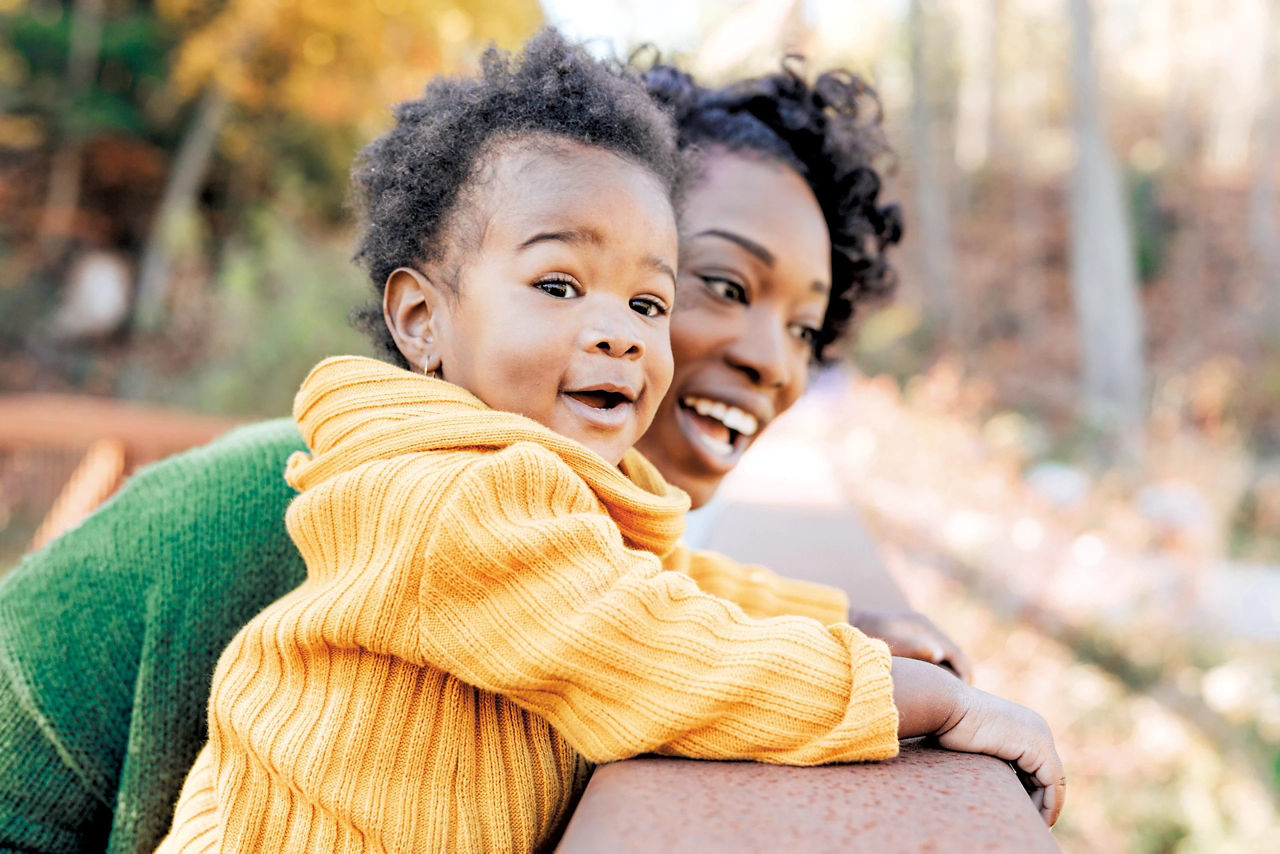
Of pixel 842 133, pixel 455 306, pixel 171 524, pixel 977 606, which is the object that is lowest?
pixel 171 524

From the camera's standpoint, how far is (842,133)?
256 centimetres

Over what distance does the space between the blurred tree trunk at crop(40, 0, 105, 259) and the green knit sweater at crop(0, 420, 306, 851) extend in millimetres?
13914

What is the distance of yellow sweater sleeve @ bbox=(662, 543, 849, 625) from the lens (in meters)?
1.86

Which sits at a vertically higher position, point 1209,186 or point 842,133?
point 1209,186

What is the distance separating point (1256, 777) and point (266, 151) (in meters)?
13.7

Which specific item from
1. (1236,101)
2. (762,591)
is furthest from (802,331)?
(1236,101)

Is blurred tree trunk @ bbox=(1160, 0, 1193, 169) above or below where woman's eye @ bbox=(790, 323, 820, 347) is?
above

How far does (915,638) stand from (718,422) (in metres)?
0.59

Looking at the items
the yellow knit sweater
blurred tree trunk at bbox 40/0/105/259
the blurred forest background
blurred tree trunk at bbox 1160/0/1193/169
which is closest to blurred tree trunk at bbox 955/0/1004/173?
the blurred forest background

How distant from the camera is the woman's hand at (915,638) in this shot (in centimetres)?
183

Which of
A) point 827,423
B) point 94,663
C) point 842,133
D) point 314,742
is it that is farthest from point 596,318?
point 827,423

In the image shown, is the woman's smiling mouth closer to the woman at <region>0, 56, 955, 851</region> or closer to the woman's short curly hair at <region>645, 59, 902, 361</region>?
the woman at <region>0, 56, 955, 851</region>

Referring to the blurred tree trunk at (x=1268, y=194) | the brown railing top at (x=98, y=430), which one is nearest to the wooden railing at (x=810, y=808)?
the brown railing top at (x=98, y=430)

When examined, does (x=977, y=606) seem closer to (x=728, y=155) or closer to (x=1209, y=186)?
(x=728, y=155)
